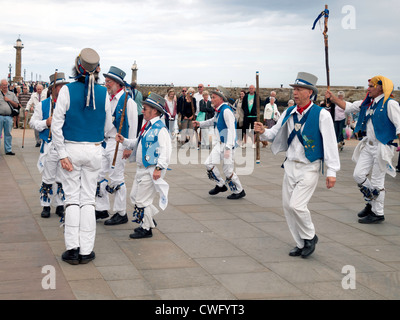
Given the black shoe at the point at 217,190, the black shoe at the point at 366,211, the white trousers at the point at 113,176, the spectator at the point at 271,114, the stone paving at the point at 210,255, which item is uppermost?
the spectator at the point at 271,114

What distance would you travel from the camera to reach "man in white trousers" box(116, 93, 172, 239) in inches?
256

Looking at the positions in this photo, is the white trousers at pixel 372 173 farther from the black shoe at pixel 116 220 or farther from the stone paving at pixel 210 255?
the black shoe at pixel 116 220

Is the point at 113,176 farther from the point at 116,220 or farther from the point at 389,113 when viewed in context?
the point at 389,113

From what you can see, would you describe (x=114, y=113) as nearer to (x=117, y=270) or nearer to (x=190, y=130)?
(x=117, y=270)

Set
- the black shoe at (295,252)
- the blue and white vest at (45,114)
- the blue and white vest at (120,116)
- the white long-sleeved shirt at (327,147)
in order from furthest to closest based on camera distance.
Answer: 1. the blue and white vest at (45,114)
2. the blue and white vest at (120,116)
3. the black shoe at (295,252)
4. the white long-sleeved shirt at (327,147)

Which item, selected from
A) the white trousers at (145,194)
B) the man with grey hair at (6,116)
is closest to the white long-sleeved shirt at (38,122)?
the white trousers at (145,194)

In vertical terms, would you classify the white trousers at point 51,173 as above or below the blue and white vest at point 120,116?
below

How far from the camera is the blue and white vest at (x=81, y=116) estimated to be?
5.59 m

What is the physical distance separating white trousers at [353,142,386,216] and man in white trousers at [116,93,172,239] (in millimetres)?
2887

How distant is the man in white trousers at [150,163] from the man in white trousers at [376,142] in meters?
2.55
